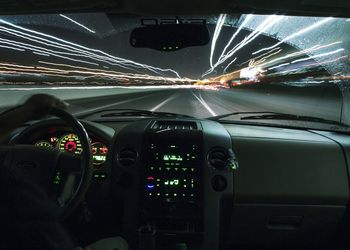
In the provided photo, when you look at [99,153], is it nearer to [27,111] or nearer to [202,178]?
[202,178]

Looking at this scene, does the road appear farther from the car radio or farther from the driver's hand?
the driver's hand

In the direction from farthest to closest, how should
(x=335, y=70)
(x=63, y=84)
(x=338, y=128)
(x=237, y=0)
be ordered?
(x=63, y=84)
(x=335, y=70)
(x=338, y=128)
(x=237, y=0)

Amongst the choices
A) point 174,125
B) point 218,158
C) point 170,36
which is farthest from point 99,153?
point 170,36

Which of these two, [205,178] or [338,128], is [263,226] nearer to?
[205,178]

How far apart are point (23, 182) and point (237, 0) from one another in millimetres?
3249

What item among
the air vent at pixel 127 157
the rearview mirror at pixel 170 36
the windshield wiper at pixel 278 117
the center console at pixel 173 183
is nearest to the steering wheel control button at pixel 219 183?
the center console at pixel 173 183

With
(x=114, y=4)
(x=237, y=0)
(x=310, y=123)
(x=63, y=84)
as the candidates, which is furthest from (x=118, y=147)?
(x=63, y=84)

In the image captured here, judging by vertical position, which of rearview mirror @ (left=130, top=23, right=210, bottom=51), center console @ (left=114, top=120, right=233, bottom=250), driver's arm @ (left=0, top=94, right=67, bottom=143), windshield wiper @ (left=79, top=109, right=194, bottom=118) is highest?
rearview mirror @ (left=130, top=23, right=210, bottom=51)

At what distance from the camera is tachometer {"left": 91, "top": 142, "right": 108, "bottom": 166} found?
4562 millimetres

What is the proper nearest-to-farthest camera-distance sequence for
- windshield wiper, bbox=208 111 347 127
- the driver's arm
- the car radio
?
the driver's arm < the car radio < windshield wiper, bbox=208 111 347 127

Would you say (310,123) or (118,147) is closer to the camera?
(118,147)

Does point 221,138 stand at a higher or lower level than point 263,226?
higher

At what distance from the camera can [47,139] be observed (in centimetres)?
468

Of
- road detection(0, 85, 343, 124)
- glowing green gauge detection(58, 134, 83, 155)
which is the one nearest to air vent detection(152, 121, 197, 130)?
glowing green gauge detection(58, 134, 83, 155)
